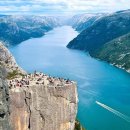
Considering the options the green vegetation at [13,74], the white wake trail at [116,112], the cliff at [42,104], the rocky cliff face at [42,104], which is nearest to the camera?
the rocky cliff face at [42,104]

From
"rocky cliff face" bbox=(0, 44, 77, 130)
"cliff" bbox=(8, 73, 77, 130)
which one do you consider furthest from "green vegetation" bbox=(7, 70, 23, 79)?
"cliff" bbox=(8, 73, 77, 130)

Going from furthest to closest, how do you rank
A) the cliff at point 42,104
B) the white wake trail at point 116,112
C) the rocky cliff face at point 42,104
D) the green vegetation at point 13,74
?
the white wake trail at point 116,112
the green vegetation at point 13,74
the cliff at point 42,104
the rocky cliff face at point 42,104

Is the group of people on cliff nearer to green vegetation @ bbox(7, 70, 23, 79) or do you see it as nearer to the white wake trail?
green vegetation @ bbox(7, 70, 23, 79)

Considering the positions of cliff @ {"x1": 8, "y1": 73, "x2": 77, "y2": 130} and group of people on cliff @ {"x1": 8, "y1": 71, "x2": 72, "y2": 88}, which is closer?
cliff @ {"x1": 8, "y1": 73, "x2": 77, "y2": 130}

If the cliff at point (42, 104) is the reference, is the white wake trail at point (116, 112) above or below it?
below

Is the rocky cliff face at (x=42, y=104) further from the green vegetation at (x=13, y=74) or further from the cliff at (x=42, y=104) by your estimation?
the green vegetation at (x=13, y=74)

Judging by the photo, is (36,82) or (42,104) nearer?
(42,104)

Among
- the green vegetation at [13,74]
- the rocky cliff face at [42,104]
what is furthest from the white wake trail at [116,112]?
the rocky cliff face at [42,104]

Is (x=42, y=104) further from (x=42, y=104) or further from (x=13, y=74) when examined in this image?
(x=13, y=74)

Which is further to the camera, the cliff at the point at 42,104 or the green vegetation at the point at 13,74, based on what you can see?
the green vegetation at the point at 13,74

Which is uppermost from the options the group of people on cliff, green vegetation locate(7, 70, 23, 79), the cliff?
the group of people on cliff

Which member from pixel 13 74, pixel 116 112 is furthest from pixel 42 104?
pixel 116 112
